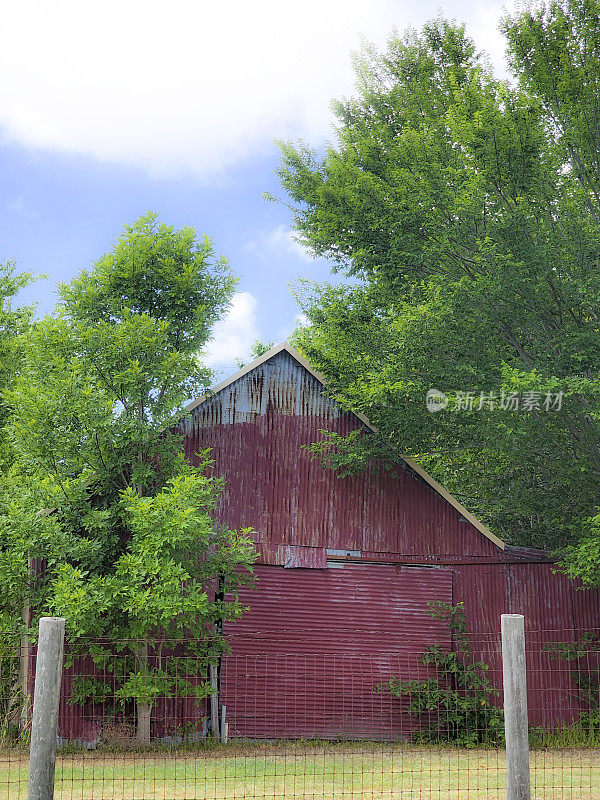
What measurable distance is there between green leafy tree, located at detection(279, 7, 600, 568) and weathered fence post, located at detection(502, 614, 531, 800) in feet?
24.4

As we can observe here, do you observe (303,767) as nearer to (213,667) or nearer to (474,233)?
(213,667)

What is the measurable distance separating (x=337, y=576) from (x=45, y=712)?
31.8 feet

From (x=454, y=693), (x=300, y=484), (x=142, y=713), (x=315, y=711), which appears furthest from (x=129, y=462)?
(x=454, y=693)

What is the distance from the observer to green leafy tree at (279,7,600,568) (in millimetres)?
15289

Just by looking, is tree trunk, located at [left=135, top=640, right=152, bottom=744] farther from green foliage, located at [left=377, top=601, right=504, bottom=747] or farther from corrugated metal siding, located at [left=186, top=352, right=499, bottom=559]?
green foliage, located at [left=377, top=601, right=504, bottom=747]

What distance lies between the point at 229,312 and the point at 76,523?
4.67 metres

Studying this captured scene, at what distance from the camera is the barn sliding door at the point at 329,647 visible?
48.8 feet

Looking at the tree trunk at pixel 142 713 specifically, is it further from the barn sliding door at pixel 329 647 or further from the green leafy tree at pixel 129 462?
the barn sliding door at pixel 329 647

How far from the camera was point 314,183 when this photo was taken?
60.1 ft

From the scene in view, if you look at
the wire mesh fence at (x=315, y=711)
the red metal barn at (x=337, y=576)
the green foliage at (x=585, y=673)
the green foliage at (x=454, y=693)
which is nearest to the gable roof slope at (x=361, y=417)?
the red metal barn at (x=337, y=576)

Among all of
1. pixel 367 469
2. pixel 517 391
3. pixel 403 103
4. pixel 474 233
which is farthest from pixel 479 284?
pixel 403 103

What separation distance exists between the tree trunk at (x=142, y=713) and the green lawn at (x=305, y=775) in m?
0.60

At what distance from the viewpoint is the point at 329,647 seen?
15.5m

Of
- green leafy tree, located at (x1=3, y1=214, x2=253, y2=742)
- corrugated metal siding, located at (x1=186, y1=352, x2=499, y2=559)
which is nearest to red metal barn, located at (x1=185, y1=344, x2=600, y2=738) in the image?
corrugated metal siding, located at (x1=186, y1=352, x2=499, y2=559)
